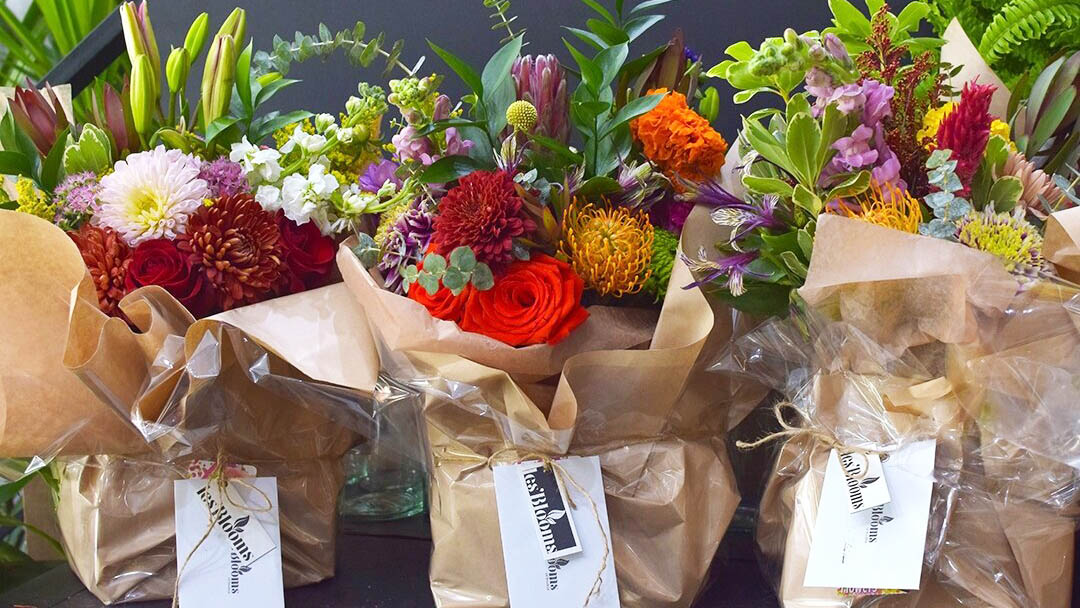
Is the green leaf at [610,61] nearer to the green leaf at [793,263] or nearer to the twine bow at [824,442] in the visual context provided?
the green leaf at [793,263]

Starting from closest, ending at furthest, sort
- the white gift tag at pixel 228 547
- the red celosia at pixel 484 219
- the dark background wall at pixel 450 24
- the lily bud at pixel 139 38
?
the red celosia at pixel 484 219, the white gift tag at pixel 228 547, the lily bud at pixel 139 38, the dark background wall at pixel 450 24

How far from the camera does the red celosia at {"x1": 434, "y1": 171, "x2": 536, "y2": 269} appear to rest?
33.1 inches

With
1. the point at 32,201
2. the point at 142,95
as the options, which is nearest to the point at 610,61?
the point at 142,95

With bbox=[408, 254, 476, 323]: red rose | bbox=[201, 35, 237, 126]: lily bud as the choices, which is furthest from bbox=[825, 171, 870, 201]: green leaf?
bbox=[201, 35, 237, 126]: lily bud

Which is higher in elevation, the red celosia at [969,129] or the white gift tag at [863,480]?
the red celosia at [969,129]

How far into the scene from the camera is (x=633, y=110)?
900mm

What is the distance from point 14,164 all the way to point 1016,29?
1026 mm

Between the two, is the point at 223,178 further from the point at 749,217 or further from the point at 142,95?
the point at 749,217

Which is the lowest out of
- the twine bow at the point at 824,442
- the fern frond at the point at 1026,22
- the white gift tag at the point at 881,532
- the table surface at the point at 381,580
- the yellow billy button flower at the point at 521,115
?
the table surface at the point at 381,580

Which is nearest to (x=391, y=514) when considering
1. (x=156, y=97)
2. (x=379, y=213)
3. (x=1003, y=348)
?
(x=379, y=213)

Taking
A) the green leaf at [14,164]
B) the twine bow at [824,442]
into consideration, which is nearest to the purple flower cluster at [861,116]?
the twine bow at [824,442]

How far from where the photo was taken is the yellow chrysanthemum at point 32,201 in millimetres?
984

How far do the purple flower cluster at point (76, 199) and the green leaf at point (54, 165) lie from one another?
2 cm

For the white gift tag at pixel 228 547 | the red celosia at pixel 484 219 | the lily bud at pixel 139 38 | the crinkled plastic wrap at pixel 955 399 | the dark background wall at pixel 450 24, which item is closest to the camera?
the crinkled plastic wrap at pixel 955 399
